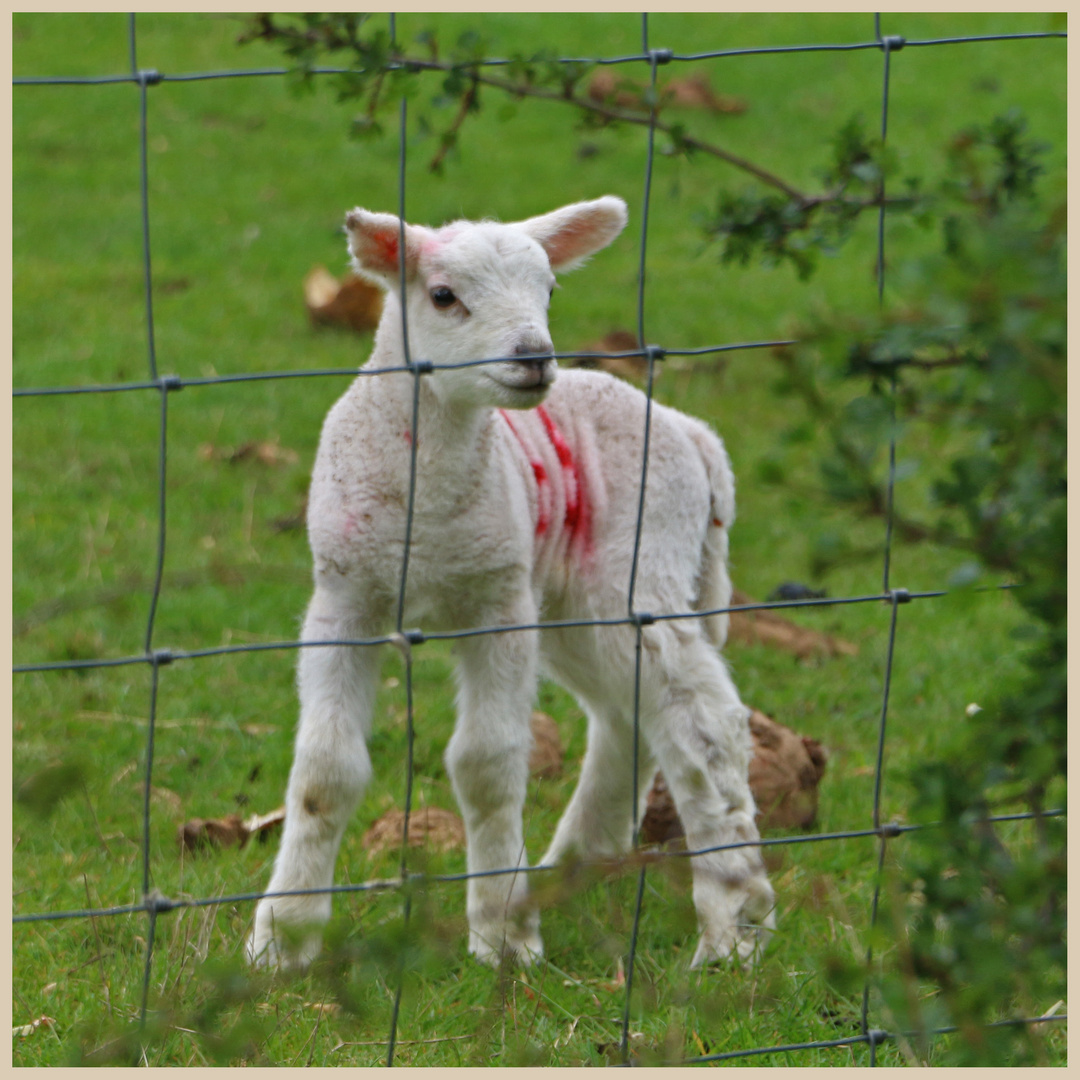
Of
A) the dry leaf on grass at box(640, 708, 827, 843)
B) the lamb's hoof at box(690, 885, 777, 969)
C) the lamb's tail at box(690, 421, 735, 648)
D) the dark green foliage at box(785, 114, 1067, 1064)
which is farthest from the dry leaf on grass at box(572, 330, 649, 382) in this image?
the dark green foliage at box(785, 114, 1067, 1064)

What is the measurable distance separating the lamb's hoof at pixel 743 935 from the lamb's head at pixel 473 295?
142 centimetres

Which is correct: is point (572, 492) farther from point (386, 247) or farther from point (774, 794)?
point (774, 794)

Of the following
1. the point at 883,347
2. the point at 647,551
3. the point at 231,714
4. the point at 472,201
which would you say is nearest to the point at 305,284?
the point at 472,201

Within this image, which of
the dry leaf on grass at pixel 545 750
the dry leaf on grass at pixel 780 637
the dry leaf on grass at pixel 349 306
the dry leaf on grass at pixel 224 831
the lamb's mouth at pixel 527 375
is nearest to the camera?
the lamb's mouth at pixel 527 375

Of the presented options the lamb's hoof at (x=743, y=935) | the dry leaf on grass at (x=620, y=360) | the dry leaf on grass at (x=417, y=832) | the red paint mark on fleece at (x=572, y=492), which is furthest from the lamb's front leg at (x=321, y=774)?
the dry leaf on grass at (x=620, y=360)

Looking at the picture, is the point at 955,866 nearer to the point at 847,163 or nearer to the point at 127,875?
the point at 847,163

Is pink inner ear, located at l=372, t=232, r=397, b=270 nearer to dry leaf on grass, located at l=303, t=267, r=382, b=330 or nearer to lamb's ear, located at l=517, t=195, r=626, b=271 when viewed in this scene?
lamb's ear, located at l=517, t=195, r=626, b=271

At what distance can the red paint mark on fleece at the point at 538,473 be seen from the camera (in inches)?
149

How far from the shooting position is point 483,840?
145 inches

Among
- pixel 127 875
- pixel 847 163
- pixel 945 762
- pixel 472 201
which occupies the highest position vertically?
pixel 472 201

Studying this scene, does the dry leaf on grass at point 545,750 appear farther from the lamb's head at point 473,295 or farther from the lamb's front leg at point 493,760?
the lamb's head at point 473,295

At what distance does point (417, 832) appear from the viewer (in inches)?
162

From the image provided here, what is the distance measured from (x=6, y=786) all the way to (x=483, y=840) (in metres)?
1.41

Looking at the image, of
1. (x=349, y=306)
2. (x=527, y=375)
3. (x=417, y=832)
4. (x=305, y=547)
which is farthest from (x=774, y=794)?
(x=349, y=306)
